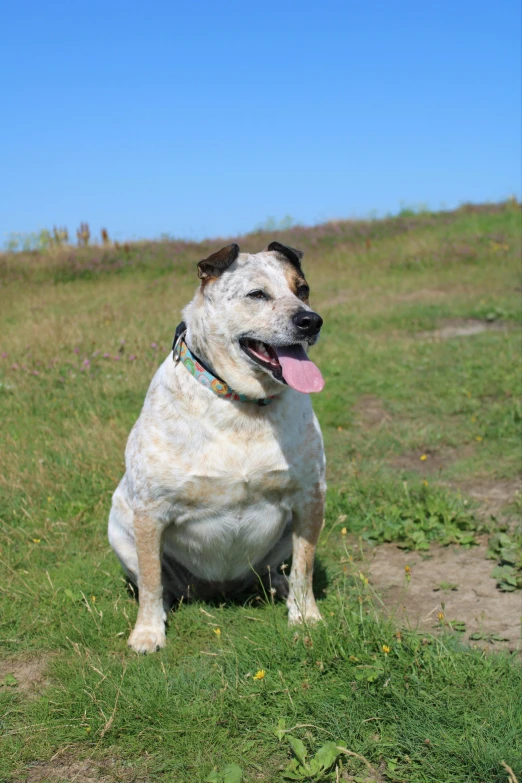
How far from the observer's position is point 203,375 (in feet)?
11.2

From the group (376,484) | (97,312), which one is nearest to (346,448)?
(376,484)

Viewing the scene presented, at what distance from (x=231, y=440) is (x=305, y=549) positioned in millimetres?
725

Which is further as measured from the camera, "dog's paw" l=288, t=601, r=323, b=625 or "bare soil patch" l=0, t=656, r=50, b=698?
"dog's paw" l=288, t=601, r=323, b=625

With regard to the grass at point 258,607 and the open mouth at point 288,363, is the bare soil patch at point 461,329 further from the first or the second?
the open mouth at point 288,363

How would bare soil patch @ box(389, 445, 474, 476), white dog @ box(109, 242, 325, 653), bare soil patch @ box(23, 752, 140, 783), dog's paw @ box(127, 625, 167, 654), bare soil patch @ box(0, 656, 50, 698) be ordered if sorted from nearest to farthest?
1. bare soil patch @ box(23, 752, 140, 783)
2. bare soil patch @ box(0, 656, 50, 698)
3. white dog @ box(109, 242, 325, 653)
4. dog's paw @ box(127, 625, 167, 654)
5. bare soil patch @ box(389, 445, 474, 476)

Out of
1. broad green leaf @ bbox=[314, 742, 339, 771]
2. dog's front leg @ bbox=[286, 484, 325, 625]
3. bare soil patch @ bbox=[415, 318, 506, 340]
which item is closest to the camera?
broad green leaf @ bbox=[314, 742, 339, 771]

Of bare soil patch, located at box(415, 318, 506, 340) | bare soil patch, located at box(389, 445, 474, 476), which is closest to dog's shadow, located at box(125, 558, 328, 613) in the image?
bare soil patch, located at box(389, 445, 474, 476)

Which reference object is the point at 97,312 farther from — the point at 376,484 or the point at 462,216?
the point at 462,216

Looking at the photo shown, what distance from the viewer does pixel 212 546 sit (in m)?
3.51

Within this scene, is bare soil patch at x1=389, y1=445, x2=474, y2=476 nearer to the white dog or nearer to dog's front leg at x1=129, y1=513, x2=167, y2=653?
Result: the white dog

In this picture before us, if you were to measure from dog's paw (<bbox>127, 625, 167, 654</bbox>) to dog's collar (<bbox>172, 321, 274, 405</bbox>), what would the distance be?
1207 millimetres

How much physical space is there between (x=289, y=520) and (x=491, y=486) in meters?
2.37

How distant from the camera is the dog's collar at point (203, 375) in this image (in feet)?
11.1

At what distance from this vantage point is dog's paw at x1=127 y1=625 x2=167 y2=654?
3406mm
